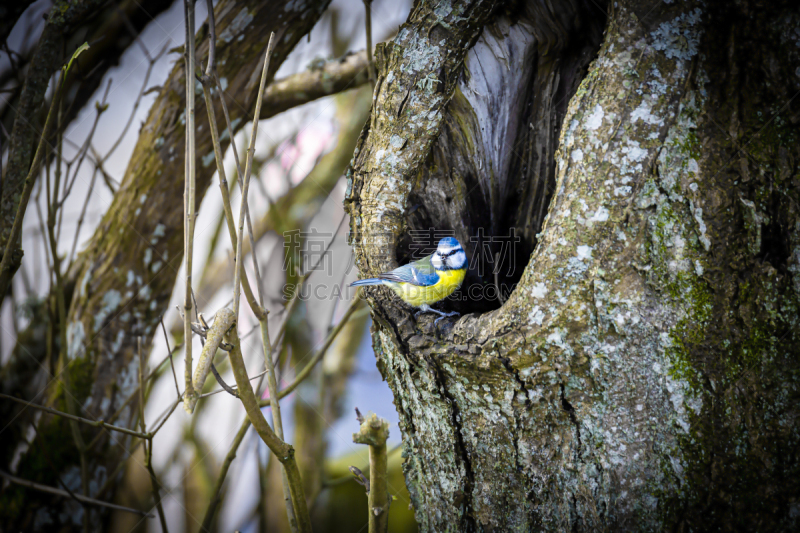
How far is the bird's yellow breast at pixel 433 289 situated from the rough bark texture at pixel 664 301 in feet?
1.00

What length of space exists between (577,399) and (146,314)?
6.15 ft

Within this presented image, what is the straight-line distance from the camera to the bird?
1342 mm

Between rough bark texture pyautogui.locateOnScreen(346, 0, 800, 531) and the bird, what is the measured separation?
317 millimetres

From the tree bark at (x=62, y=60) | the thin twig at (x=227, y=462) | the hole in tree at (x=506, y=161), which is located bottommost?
the thin twig at (x=227, y=462)

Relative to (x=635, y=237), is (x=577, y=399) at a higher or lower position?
lower

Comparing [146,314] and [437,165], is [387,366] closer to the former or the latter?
[437,165]

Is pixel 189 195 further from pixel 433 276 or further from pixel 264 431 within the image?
pixel 433 276

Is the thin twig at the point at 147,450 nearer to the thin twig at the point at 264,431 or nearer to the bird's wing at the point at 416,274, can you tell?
the thin twig at the point at 264,431

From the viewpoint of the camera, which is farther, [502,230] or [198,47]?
[198,47]

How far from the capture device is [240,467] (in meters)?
2.16

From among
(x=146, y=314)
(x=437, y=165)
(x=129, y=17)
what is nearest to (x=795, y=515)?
(x=437, y=165)

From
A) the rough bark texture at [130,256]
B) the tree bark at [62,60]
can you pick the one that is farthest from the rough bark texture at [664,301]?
the tree bark at [62,60]

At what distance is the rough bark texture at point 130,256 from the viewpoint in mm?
1864

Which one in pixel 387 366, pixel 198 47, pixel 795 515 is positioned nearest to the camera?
pixel 795 515
